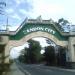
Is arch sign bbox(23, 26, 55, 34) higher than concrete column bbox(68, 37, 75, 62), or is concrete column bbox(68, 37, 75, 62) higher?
arch sign bbox(23, 26, 55, 34)

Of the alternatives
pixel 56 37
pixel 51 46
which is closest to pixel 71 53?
pixel 56 37

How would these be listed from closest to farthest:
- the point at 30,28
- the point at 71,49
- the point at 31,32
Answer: the point at 30,28 < the point at 31,32 < the point at 71,49

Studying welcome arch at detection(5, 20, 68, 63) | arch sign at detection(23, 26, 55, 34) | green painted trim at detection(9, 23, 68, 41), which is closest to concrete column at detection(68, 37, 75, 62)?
welcome arch at detection(5, 20, 68, 63)

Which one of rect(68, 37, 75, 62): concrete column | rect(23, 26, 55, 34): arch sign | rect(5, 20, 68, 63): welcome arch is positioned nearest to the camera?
rect(5, 20, 68, 63): welcome arch

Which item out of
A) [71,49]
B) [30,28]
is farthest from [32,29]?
[71,49]

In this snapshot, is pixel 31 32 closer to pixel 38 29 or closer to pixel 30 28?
pixel 30 28

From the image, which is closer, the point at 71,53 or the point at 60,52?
the point at 71,53

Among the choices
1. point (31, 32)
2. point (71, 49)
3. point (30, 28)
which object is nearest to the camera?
point (30, 28)

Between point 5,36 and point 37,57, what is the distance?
9189cm

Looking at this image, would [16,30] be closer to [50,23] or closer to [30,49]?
[50,23]

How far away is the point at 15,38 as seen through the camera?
36.3m

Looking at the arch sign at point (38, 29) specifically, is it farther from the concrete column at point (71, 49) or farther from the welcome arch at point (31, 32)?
the concrete column at point (71, 49)

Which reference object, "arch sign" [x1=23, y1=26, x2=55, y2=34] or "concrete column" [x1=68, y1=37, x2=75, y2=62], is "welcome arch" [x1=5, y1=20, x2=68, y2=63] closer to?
"arch sign" [x1=23, y1=26, x2=55, y2=34]

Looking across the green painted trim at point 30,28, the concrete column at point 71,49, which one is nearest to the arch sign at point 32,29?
the green painted trim at point 30,28
